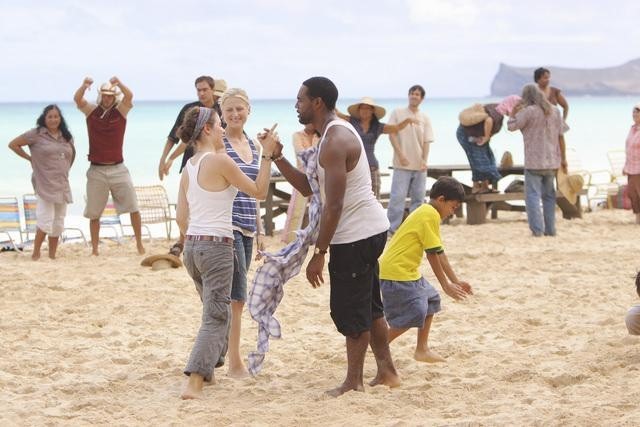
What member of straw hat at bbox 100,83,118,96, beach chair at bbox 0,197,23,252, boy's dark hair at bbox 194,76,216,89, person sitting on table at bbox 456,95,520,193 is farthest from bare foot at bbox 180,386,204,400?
person sitting on table at bbox 456,95,520,193

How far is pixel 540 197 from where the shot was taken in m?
11.7

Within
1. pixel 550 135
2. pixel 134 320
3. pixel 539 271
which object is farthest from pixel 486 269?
pixel 134 320

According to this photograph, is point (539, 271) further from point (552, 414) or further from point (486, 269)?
point (552, 414)

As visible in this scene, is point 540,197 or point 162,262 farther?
point 540,197

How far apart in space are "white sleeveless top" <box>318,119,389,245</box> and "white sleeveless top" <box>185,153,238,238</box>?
0.50 meters

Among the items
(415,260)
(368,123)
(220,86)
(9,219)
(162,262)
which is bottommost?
(162,262)

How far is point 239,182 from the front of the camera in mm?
5184

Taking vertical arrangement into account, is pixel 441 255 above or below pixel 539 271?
above

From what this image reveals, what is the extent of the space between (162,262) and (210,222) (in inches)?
173

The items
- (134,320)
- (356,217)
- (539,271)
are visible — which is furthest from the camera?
(539,271)

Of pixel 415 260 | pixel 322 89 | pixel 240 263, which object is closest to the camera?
pixel 322 89

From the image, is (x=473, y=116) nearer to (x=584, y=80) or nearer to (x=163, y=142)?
(x=163, y=142)

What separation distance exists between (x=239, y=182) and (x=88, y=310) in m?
3.05

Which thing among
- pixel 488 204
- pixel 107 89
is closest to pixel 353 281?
pixel 107 89
